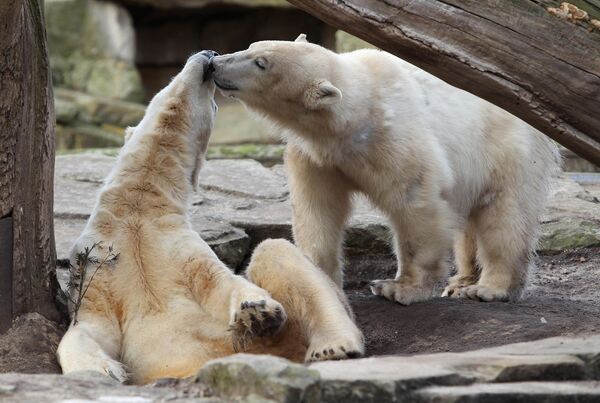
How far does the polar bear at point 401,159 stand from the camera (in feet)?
18.2

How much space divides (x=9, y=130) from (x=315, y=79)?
1727 millimetres

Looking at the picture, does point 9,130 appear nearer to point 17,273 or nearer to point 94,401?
point 17,273

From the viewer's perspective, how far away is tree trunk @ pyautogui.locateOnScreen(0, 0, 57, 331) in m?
4.38

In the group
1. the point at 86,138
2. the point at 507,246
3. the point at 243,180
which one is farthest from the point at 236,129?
the point at 507,246

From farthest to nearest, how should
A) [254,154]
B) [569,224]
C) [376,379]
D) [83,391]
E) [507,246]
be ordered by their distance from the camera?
1. [254,154]
2. [569,224]
3. [507,246]
4. [83,391]
5. [376,379]

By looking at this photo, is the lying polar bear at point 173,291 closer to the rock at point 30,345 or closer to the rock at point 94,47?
the rock at point 30,345

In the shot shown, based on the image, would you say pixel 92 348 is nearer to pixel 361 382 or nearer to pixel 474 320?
pixel 361 382

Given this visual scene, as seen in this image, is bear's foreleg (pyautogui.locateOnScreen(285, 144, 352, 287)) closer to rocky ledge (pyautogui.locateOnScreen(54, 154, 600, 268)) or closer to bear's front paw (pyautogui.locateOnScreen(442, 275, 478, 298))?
bear's front paw (pyautogui.locateOnScreen(442, 275, 478, 298))

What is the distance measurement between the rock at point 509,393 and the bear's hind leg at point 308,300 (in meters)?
0.91

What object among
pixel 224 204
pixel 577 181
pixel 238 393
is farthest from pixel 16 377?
pixel 577 181

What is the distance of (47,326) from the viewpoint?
4.56 m

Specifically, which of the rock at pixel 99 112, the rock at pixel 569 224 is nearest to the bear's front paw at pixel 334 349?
the rock at pixel 569 224

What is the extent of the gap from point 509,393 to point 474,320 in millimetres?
1801

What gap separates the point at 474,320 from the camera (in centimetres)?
498
